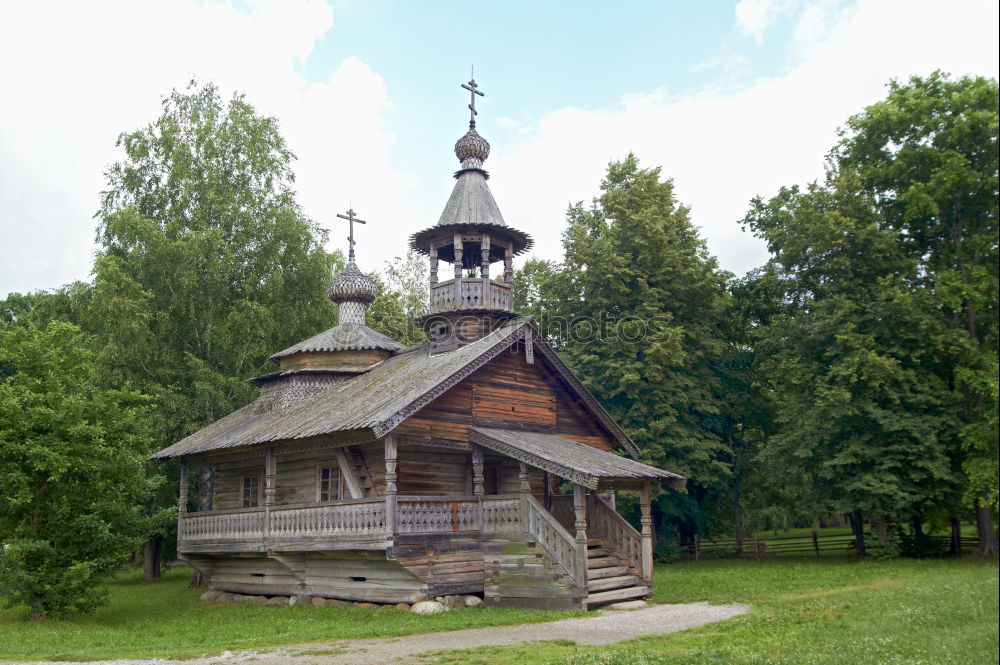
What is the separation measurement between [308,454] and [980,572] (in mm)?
19957

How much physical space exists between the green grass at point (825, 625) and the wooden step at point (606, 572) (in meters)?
0.98

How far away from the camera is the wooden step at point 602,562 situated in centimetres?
1862

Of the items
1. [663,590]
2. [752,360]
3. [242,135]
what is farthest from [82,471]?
[752,360]

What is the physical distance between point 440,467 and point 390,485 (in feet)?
10.4

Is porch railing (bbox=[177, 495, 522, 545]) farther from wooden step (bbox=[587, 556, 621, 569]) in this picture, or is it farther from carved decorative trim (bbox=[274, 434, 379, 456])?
wooden step (bbox=[587, 556, 621, 569])

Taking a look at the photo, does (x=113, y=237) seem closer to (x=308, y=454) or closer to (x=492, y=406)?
(x=308, y=454)

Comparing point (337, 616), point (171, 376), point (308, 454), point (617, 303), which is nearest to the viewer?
point (337, 616)

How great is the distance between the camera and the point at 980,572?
147 inches

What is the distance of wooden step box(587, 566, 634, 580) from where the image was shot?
58.9ft

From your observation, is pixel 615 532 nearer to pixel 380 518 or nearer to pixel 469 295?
pixel 380 518

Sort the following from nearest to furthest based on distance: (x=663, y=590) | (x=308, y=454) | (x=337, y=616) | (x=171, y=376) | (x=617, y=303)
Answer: (x=337, y=616) < (x=663, y=590) < (x=308, y=454) < (x=171, y=376) < (x=617, y=303)

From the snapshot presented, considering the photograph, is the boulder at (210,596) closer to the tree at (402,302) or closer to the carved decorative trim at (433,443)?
the carved decorative trim at (433,443)

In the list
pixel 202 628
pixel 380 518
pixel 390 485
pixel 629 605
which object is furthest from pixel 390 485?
pixel 629 605

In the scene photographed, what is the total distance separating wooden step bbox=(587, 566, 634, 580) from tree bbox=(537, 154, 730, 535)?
12.3 m
